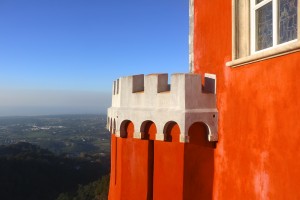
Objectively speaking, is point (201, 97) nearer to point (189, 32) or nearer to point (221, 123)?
point (221, 123)

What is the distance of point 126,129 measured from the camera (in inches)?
217

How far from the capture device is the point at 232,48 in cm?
439

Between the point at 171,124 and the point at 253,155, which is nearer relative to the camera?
the point at 253,155

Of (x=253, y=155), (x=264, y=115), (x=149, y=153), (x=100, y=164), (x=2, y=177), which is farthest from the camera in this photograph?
(x=100, y=164)

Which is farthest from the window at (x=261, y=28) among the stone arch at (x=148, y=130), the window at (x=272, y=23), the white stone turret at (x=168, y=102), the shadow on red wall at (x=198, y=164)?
the stone arch at (x=148, y=130)

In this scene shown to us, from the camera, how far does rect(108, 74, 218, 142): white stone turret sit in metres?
4.61

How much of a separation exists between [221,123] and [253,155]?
848 millimetres

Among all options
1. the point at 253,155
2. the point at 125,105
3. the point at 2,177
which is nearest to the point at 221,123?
the point at 253,155

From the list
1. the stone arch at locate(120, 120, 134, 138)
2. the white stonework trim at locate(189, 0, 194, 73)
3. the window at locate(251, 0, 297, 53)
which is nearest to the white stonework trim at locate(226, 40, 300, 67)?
the window at locate(251, 0, 297, 53)

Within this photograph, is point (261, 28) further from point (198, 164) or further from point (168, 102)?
point (198, 164)

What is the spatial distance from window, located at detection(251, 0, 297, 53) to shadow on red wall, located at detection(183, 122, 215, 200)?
143 centimetres

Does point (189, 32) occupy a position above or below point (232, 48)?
above

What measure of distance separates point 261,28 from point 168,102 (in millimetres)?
1608

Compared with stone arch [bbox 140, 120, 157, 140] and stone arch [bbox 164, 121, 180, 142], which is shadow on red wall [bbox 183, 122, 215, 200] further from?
stone arch [bbox 140, 120, 157, 140]
